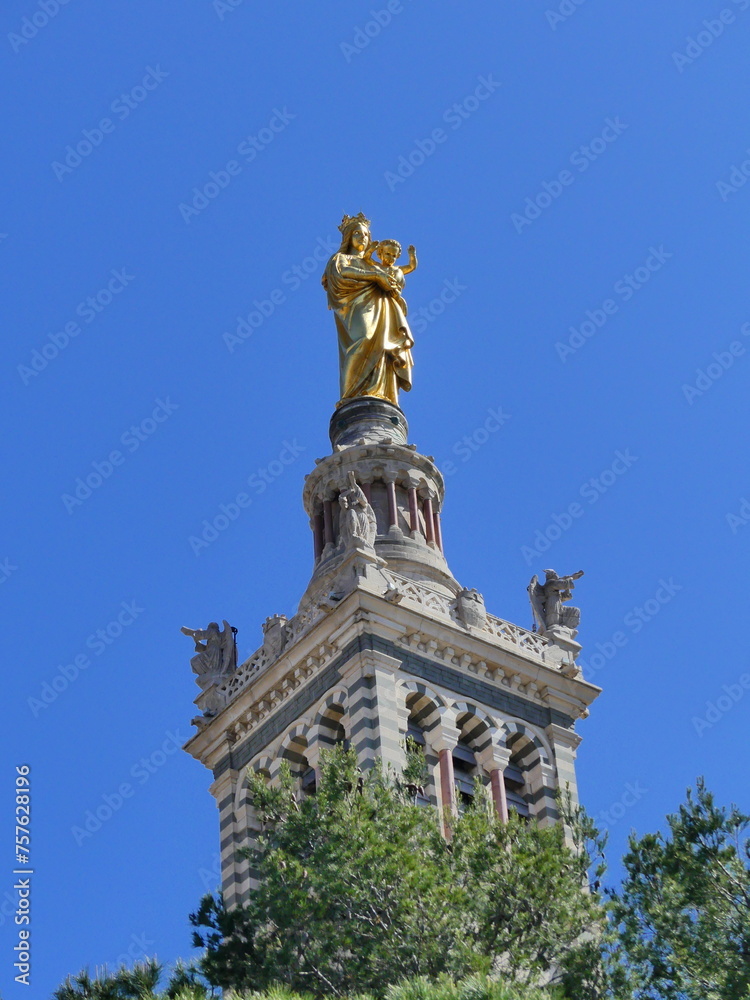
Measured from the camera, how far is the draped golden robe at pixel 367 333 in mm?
61500

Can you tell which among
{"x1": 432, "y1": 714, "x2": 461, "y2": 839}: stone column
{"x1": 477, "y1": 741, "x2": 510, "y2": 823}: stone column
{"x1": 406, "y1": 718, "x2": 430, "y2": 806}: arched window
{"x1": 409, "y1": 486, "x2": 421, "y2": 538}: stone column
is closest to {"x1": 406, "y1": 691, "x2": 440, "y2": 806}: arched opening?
{"x1": 406, "y1": 718, "x2": 430, "y2": 806}: arched window

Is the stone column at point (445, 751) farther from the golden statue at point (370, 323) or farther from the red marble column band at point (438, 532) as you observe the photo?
the golden statue at point (370, 323)

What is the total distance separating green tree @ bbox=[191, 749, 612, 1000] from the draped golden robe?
80.7 feet

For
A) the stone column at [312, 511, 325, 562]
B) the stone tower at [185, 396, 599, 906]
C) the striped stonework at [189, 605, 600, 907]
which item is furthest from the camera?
the stone column at [312, 511, 325, 562]

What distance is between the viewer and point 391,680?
5003cm

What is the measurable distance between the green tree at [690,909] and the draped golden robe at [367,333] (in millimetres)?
24276

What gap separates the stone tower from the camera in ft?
164

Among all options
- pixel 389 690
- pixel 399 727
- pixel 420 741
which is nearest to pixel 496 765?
pixel 420 741

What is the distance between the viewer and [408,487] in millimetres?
57562

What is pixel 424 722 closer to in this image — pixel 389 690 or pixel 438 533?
pixel 389 690

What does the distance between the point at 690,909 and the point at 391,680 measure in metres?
13.1

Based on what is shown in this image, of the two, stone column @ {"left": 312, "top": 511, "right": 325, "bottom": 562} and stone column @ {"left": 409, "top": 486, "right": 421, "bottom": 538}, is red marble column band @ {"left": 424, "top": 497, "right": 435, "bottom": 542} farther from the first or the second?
stone column @ {"left": 312, "top": 511, "right": 325, "bottom": 562}

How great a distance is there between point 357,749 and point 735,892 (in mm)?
12012

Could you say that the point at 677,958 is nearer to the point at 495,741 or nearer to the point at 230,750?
the point at 495,741
